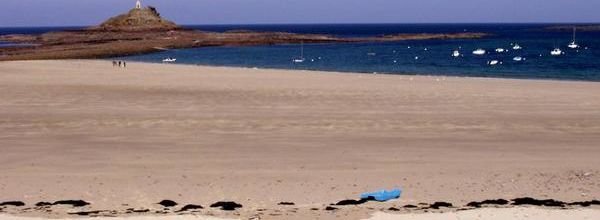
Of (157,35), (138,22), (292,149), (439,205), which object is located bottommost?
(292,149)

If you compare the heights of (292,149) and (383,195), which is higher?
(383,195)

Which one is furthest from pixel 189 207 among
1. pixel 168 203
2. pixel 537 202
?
pixel 537 202

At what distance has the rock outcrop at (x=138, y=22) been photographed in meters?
156

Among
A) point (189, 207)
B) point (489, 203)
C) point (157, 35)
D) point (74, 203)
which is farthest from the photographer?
→ point (157, 35)

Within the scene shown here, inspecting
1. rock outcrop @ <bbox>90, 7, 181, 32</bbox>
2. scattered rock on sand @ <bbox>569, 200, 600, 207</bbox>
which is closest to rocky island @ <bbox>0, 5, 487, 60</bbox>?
rock outcrop @ <bbox>90, 7, 181, 32</bbox>

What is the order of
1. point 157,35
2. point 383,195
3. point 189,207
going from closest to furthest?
point 189,207
point 383,195
point 157,35

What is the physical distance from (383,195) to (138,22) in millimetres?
155844

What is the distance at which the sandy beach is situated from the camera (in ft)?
33.9

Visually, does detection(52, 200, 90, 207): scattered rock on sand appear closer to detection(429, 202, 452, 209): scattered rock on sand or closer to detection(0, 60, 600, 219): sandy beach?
detection(0, 60, 600, 219): sandy beach

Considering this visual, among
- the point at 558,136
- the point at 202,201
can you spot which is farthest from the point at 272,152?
the point at 558,136

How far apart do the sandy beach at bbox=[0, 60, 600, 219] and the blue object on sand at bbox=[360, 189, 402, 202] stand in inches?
7.6

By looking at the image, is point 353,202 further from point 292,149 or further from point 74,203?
point 292,149

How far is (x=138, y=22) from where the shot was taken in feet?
526

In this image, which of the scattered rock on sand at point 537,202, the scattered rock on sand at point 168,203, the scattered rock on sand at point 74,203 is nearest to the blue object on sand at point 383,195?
the scattered rock on sand at point 537,202
